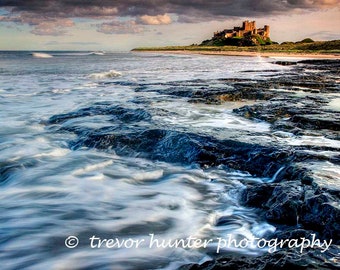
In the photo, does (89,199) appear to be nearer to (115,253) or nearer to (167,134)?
(115,253)

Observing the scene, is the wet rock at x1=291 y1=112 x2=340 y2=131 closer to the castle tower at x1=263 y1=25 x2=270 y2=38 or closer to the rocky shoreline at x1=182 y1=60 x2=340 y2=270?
the rocky shoreline at x1=182 y1=60 x2=340 y2=270

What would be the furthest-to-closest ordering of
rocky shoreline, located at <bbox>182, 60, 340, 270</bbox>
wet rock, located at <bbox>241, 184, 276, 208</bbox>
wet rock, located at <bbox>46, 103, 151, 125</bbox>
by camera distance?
wet rock, located at <bbox>46, 103, 151, 125</bbox> < wet rock, located at <bbox>241, 184, 276, 208</bbox> < rocky shoreline, located at <bbox>182, 60, 340, 270</bbox>

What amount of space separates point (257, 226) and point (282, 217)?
0.83 ft

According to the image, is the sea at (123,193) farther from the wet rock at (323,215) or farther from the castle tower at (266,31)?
the castle tower at (266,31)

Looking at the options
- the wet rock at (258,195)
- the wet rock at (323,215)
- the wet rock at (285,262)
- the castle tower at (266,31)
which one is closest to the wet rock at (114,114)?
the wet rock at (258,195)

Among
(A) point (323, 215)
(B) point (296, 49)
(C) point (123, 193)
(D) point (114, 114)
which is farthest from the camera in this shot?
(B) point (296, 49)

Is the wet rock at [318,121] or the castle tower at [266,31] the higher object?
the castle tower at [266,31]

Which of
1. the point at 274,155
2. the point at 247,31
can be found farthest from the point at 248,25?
the point at 274,155

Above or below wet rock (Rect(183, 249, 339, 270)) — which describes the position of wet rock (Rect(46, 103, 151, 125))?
above

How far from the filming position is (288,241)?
2.83 metres

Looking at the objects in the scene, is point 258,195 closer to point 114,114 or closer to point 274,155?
point 274,155

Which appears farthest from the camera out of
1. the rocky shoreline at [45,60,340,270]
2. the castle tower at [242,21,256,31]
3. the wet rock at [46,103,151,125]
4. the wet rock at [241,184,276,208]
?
the castle tower at [242,21,256,31]

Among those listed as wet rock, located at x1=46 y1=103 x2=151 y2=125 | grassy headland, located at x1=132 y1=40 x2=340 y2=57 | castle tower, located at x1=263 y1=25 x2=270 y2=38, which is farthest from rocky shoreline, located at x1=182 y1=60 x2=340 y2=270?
castle tower, located at x1=263 y1=25 x2=270 y2=38

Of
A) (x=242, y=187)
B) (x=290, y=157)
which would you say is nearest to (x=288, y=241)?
(x=242, y=187)
